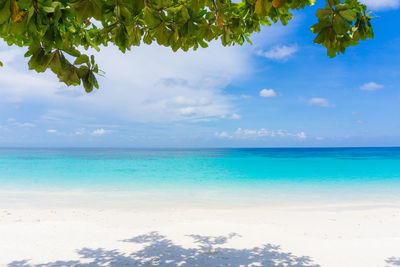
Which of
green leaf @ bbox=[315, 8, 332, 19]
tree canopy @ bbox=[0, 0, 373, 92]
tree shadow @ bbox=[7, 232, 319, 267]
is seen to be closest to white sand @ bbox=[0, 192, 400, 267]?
tree shadow @ bbox=[7, 232, 319, 267]

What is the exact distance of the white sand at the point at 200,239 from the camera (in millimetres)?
4625

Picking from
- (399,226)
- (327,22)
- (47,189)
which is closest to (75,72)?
(327,22)

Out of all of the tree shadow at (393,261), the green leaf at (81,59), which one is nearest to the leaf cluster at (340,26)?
the green leaf at (81,59)

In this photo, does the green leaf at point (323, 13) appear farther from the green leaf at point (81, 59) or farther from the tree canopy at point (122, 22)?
the green leaf at point (81, 59)

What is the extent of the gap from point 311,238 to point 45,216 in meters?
8.02

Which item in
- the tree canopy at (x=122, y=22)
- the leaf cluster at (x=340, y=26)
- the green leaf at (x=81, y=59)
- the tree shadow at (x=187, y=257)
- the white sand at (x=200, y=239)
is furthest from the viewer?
the white sand at (x=200, y=239)

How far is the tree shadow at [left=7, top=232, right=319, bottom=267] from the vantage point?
4.45m

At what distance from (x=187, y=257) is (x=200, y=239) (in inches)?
40.4

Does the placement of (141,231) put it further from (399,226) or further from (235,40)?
(399,226)

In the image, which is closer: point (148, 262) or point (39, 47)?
point (39, 47)

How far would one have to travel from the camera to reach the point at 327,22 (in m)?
1.64

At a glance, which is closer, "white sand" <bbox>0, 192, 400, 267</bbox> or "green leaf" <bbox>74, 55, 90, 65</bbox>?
"green leaf" <bbox>74, 55, 90, 65</bbox>

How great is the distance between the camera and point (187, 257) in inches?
187

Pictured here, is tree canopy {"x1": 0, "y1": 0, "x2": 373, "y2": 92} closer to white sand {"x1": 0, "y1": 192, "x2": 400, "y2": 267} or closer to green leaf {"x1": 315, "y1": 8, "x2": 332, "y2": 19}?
green leaf {"x1": 315, "y1": 8, "x2": 332, "y2": 19}
